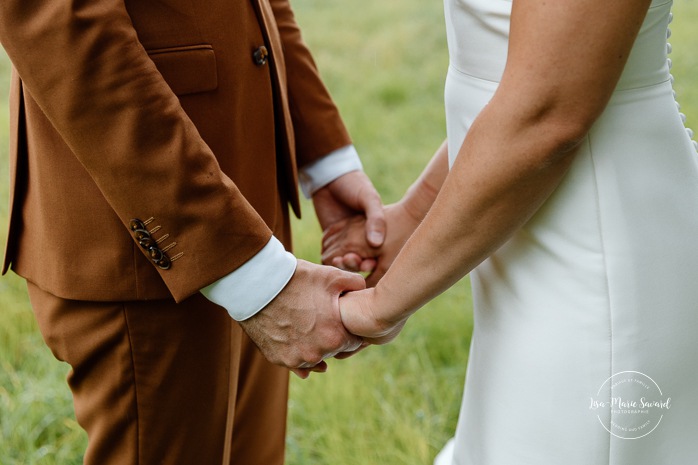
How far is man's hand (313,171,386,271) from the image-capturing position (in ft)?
6.56

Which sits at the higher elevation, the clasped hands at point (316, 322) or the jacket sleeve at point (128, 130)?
the jacket sleeve at point (128, 130)

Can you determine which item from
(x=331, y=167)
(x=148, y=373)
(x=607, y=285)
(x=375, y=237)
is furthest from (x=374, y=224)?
(x=607, y=285)

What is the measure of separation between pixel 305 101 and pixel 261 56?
1.38 ft

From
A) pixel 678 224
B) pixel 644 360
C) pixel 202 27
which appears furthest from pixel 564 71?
pixel 202 27

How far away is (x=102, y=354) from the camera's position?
4.98ft

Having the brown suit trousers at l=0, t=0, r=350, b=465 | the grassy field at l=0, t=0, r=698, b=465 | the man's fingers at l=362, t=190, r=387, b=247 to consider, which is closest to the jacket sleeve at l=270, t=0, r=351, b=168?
the man's fingers at l=362, t=190, r=387, b=247

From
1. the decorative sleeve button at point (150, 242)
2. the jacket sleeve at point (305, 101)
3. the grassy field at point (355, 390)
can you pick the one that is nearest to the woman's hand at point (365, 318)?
the decorative sleeve button at point (150, 242)

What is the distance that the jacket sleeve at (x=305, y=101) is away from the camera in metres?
1.99

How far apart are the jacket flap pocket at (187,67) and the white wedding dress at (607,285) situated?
1.41 ft

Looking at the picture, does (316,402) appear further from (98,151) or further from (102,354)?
(98,151)

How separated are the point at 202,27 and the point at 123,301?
50 centimetres

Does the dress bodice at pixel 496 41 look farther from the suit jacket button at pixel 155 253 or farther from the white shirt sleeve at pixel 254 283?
the suit jacket button at pixel 155 253

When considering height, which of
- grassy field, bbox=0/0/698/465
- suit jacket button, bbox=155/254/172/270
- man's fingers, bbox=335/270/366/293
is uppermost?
suit jacket button, bbox=155/254/172/270

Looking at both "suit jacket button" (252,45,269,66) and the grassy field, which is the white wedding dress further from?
the grassy field
